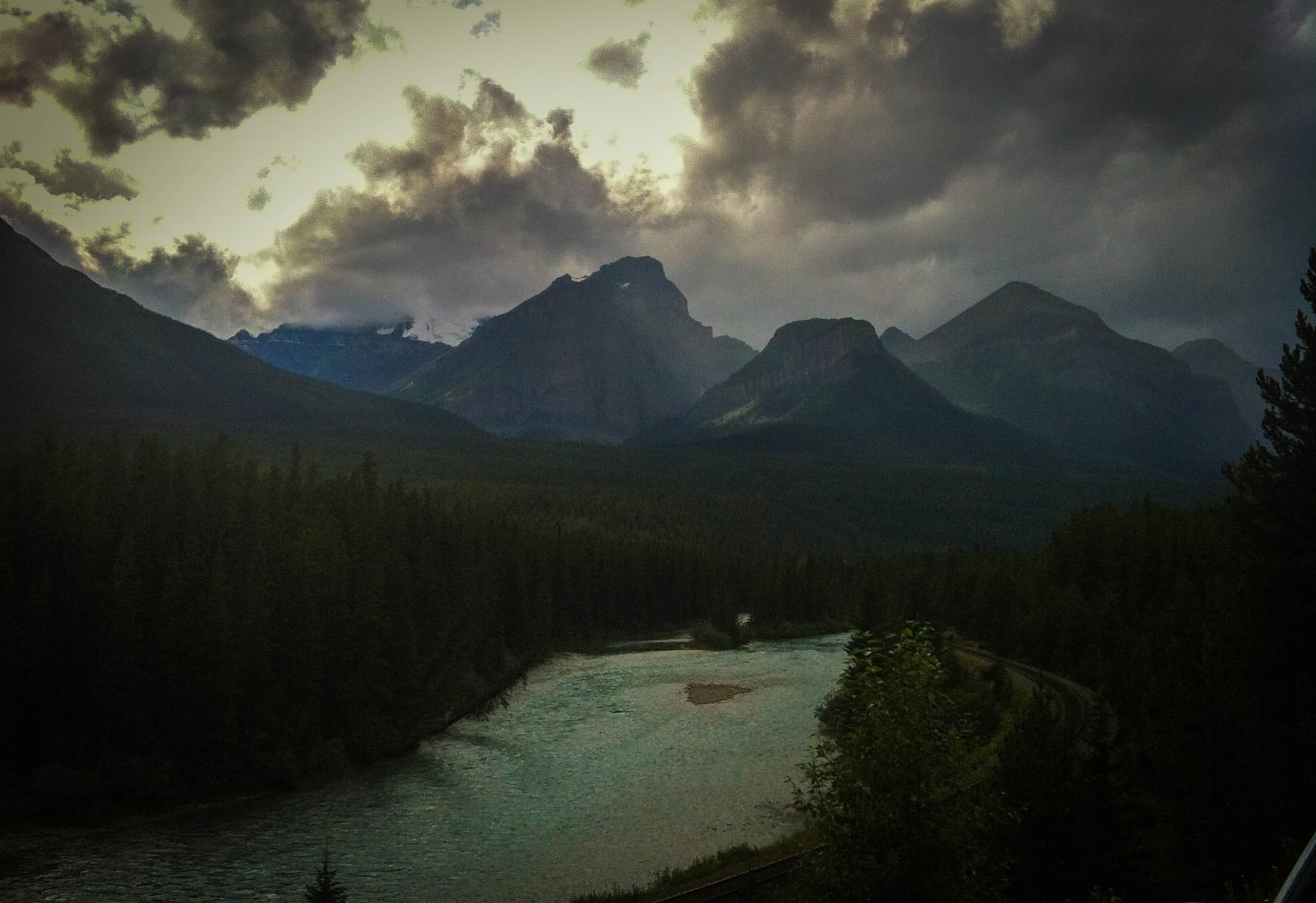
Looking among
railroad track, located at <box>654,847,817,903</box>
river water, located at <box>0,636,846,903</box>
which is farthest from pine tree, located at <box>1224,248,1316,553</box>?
river water, located at <box>0,636,846,903</box>

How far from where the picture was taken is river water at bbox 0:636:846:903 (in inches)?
1759

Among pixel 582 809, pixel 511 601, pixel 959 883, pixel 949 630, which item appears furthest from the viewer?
pixel 511 601

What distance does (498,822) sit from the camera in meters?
54.0

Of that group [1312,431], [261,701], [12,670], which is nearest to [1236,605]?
[1312,431]

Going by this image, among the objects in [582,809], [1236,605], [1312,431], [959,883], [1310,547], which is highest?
[1312,431]

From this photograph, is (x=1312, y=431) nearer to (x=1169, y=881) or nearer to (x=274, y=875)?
(x=1169, y=881)

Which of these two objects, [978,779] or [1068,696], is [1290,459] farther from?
[1068,696]

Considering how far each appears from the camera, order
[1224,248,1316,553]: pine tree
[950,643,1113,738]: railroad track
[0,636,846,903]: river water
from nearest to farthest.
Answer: [1224,248,1316,553]: pine tree < [0,636,846,903]: river water < [950,643,1113,738]: railroad track

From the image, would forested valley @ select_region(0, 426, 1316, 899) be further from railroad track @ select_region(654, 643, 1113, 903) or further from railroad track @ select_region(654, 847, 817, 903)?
railroad track @ select_region(654, 847, 817, 903)

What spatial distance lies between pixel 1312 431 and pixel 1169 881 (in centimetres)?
1879

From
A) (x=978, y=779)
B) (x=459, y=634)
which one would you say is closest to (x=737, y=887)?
(x=978, y=779)

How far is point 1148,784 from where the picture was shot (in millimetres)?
36844

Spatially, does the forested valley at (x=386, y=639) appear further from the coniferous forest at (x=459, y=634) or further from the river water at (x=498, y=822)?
the river water at (x=498, y=822)

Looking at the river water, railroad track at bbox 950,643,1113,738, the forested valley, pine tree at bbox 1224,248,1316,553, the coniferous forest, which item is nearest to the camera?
the coniferous forest
